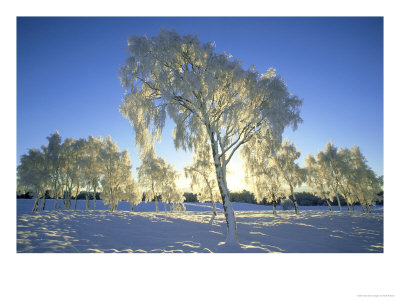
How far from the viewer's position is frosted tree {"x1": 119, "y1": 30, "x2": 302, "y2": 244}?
5.21 meters

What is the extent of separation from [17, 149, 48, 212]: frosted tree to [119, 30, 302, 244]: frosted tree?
10.9 m

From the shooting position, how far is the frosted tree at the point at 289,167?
15961mm

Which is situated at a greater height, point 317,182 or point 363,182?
point 363,182

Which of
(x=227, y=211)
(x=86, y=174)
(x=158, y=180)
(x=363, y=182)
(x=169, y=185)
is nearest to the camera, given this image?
(x=227, y=211)

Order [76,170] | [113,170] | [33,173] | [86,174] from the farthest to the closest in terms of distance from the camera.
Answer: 1. [113,170]
2. [86,174]
3. [76,170]
4. [33,173]

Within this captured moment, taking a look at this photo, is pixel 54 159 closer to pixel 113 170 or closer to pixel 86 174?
pixel 86 174

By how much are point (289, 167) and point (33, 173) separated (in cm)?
2123

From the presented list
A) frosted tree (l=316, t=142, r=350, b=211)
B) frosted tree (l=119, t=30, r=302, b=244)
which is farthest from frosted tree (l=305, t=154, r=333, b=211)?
frosted tree (l=119, t=30, r=302, b=244)

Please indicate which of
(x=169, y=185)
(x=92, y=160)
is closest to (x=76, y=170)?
(x=92, y=160)

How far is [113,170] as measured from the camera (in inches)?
671

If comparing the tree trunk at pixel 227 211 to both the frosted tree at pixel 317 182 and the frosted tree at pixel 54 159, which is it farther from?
the frosted tree at pixel 317 182

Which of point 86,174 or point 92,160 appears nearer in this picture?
point 86,174

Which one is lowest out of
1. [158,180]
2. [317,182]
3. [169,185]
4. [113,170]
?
[169,185]
